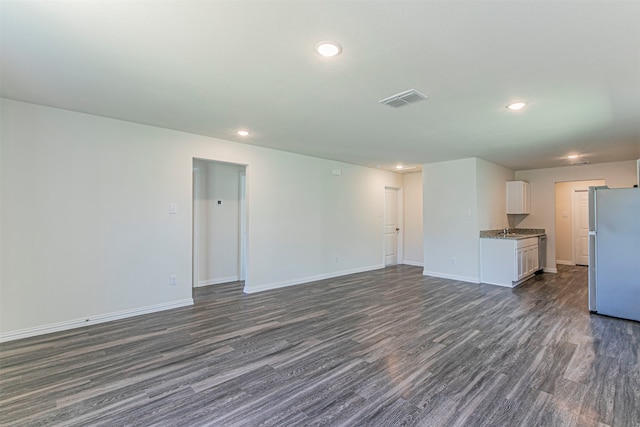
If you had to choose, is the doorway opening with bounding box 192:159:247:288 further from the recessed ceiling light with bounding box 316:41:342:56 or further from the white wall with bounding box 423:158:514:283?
the white wall with bounding box 423:158:514:283

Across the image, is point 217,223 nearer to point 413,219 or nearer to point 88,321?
point 88,321

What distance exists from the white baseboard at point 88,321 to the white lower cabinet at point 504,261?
5.38 m

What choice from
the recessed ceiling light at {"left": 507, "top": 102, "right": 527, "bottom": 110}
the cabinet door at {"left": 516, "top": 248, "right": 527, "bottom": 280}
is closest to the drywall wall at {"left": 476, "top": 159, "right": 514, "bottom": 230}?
the cabinet door at {"left": 516, "top": 248, "right": 527, "bottom": 280}

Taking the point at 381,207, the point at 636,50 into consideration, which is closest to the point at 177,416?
the point at 636,50

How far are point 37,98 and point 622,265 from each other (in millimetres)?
7225

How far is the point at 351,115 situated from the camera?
136 inches

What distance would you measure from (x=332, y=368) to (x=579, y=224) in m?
9.02

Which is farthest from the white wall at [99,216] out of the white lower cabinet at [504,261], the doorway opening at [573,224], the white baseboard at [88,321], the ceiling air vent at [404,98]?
the doorway opening at [573,224]

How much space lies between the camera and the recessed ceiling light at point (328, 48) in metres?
2.02

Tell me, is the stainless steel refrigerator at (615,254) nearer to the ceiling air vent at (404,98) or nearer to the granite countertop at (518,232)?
the granite countertop at (518,232)

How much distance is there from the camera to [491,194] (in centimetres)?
630

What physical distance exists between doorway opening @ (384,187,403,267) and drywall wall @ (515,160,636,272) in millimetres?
2995

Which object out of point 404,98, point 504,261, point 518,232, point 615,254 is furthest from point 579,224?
point 404,98

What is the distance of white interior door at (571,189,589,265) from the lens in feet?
26.1
